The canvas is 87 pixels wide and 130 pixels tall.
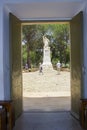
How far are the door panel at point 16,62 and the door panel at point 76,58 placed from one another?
1.14m

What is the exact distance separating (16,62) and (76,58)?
1226 mm

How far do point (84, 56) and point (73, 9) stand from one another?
0.95 m

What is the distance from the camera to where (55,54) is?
25.5m

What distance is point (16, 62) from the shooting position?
653cm

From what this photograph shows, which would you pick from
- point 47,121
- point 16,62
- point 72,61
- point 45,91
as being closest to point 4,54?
point 16,62

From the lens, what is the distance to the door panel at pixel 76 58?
596 centimetres

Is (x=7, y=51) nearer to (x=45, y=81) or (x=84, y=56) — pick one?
(x=84, y=56)

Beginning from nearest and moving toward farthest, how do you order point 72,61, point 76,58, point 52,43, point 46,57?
1. point 76,58
2. point 72,61
3. point 46,57
4. point 52,43

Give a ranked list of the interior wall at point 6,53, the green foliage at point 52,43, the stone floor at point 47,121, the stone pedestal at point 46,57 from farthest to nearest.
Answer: the green foliage at point 52,43, the stone pedestal at point 46,57, the interior wall at point 6,53, the stone floor at point 47,121

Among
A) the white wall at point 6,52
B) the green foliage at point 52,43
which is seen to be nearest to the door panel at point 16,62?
the white wall at point 6,52

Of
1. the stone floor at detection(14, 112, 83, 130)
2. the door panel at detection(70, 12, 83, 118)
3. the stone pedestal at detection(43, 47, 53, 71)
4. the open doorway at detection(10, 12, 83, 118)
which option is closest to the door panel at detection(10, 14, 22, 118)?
the open doorway at detection(10, 12, 83, 118)

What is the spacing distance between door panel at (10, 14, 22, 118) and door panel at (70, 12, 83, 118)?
3.75 ft

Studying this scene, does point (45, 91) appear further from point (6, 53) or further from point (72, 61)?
point (6, 53)

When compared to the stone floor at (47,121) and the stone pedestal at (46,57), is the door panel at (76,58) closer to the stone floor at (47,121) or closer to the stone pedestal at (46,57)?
the stone floor at (47,121)
